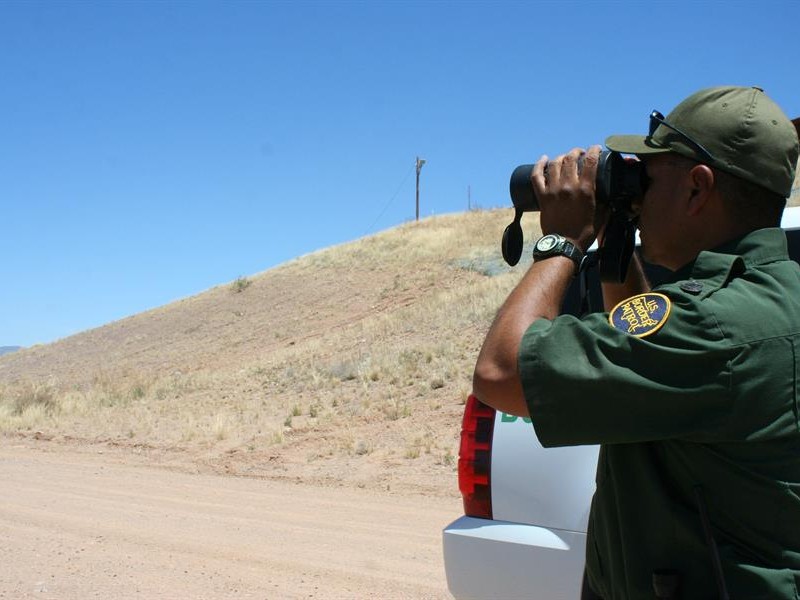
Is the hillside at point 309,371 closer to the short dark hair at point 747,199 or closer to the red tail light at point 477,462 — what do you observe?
the red tail light at point 477,462

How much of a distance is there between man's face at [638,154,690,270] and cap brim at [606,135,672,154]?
19 mm

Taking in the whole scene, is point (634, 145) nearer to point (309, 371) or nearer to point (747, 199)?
point (747, 199)

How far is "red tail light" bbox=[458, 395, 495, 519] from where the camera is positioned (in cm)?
345

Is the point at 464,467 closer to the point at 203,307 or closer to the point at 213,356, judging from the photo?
the point at 213,356

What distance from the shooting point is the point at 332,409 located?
15.0 meters

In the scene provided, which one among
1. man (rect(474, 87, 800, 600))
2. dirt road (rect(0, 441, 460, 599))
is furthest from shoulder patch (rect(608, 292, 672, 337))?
dirt road (rect(0, 441, 460, 599))

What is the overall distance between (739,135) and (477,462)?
2007mm

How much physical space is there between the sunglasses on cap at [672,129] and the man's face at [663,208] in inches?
2.1

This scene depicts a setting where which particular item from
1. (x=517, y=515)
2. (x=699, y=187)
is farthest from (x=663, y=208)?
(x=517, y=515)

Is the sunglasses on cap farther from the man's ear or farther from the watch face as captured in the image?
the watch face

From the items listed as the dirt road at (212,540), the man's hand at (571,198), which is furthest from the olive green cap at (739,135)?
the dirt road at (212,540)

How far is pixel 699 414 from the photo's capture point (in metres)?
1.62

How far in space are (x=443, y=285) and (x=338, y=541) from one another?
20.8 m

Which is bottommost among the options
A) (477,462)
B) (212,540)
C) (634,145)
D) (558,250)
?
(212,540)
